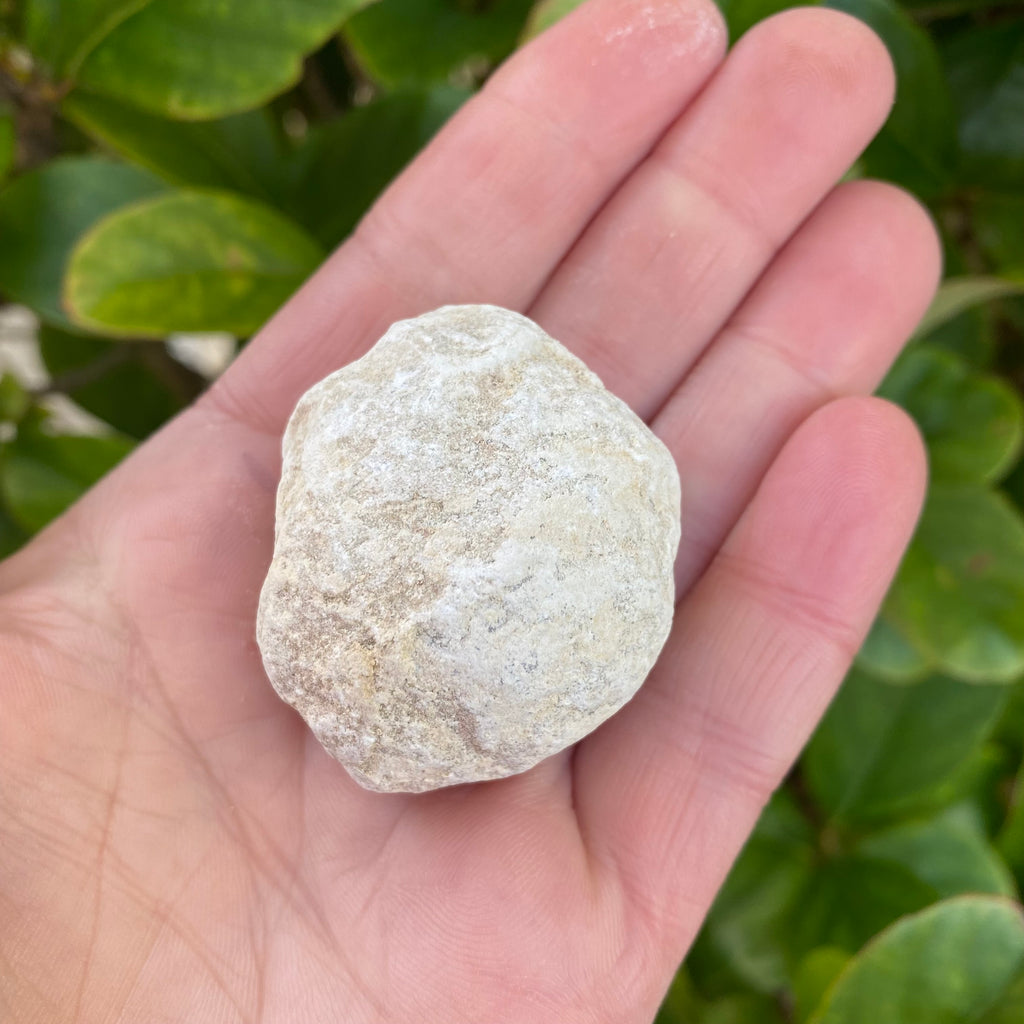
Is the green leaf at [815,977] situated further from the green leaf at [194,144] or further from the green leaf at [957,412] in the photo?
the green leaf at [194,144]

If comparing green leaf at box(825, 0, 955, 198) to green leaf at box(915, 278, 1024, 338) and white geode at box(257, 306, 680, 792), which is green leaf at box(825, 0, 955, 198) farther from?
white geode at box(257, 306, 680, 792)

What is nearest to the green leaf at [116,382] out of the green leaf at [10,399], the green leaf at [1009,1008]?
the green leaf at [10,399]

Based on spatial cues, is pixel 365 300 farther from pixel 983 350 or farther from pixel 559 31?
pixel 983 350

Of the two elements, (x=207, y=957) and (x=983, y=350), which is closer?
(x=207, y=957)

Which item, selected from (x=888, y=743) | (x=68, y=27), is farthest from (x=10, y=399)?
(x=888, y=743)

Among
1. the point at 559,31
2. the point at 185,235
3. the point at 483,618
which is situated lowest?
the point at 483,618

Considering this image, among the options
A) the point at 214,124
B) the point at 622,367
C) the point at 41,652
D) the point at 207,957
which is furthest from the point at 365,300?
the point at 207,957

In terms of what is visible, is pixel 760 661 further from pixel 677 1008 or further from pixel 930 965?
pixel 677 1008

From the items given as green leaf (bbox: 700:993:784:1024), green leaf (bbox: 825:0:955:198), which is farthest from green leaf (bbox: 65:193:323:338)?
green leaf (bbox: 700:993:784:1024)
